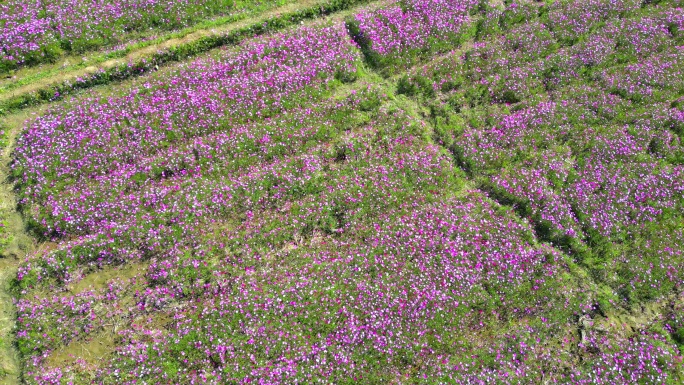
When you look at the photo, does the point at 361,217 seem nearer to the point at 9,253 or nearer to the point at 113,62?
the point at 9,253

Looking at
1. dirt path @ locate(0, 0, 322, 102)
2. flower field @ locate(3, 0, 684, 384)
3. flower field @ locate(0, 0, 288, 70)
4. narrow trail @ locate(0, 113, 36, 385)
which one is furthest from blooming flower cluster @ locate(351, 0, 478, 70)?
narrow trail @ locate(0, 113, 36, 385)

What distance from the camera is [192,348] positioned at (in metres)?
12.5

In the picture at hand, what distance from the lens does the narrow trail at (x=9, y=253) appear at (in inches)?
487

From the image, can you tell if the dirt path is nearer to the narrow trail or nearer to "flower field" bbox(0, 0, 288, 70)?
"flower field" bbox(0, 0, 288, 70)

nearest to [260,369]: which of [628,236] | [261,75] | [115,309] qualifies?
[115,309]

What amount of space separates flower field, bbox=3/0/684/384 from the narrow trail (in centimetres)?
37

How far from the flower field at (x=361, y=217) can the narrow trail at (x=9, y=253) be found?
0.37 metres

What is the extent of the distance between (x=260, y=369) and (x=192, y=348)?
2036 millimetres

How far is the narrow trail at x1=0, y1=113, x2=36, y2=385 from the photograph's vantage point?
40.5 ft

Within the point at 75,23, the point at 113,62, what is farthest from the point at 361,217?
the point at 75,23

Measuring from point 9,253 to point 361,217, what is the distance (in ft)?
36.9

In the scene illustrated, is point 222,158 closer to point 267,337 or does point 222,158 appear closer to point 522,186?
point 267,337

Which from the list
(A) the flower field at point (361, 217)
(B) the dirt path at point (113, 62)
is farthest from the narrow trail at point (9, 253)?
(B) the dirt path at point (113, 62)

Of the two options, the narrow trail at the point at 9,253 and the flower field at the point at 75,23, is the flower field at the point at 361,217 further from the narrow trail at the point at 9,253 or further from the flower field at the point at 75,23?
the flower field at the point at 75,23
